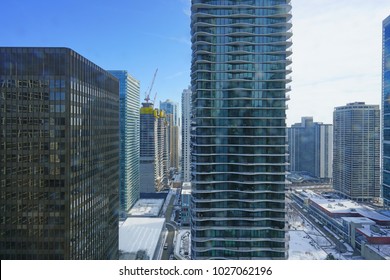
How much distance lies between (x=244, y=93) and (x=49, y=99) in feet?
15.5

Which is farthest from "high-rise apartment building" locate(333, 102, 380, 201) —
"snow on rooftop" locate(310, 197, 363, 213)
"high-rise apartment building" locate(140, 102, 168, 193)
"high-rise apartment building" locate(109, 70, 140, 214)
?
"high-rise apartment building" locate(109, 70, 140, 214)

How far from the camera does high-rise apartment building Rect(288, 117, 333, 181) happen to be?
29842mm

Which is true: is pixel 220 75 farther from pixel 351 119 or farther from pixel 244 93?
pixel 351 119

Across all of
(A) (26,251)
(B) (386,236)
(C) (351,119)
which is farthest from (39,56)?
(C) (351,119)

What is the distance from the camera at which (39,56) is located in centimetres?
654

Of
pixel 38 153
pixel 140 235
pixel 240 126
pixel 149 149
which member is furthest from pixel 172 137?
pixel 38 153

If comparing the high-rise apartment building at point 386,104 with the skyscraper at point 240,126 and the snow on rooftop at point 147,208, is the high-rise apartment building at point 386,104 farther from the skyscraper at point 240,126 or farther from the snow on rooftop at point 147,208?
the snow on rooftop at point 147,208

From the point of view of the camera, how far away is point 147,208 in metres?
19.7

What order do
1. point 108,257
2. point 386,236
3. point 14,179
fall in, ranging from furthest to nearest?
point 386,236
point 108,257
point 14,179

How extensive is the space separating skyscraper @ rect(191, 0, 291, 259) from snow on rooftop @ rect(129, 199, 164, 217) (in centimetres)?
1106

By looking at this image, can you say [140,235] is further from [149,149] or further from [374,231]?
[149,149]

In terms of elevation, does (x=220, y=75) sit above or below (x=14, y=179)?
above

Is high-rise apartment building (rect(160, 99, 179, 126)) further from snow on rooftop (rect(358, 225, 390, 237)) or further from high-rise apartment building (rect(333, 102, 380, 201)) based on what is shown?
snow on rooftop (rect(358, 225, 390, 237))

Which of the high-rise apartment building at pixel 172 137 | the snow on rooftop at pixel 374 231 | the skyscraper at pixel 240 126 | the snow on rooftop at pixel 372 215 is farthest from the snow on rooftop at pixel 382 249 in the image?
the high-rise apartment building at pixel 172 137
